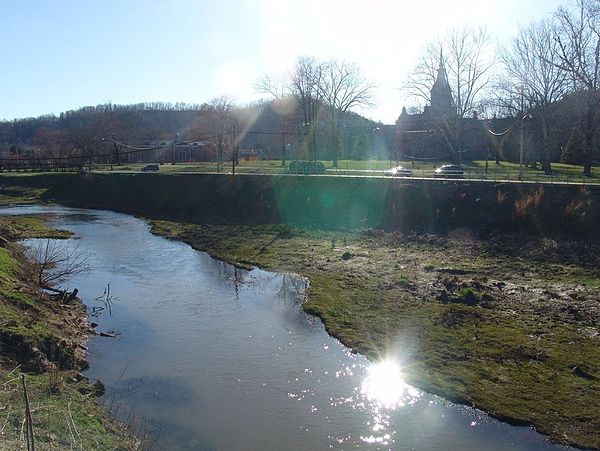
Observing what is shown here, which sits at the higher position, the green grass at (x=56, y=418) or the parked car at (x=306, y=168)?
the parked car at (x=306, y=168)

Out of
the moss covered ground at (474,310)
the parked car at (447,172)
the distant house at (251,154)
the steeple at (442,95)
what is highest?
the steeple at (442,95)


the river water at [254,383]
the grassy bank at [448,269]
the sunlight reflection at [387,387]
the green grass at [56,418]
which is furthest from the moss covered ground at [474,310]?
the green grass at [56,418]

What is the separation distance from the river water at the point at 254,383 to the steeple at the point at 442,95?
52.8 m

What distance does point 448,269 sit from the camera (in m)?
24.2

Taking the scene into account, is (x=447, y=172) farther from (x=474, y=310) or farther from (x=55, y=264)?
(x=55, y=264)

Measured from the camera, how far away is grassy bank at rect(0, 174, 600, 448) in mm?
13367

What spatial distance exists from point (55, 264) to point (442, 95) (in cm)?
5990

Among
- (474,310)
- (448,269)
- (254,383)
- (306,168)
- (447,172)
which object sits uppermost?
(306,168)

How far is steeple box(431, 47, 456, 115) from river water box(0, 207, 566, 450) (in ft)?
173

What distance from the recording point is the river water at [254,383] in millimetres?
10953

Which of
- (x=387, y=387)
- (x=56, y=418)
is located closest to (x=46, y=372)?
(x=56, y=418)

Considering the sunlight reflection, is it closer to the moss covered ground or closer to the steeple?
the moss covered ground

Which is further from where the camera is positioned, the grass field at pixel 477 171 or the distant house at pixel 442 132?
the distant house at pixel 442 132

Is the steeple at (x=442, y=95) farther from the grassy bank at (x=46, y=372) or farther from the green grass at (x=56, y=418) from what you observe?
the green grass at (x=56, y=418)
